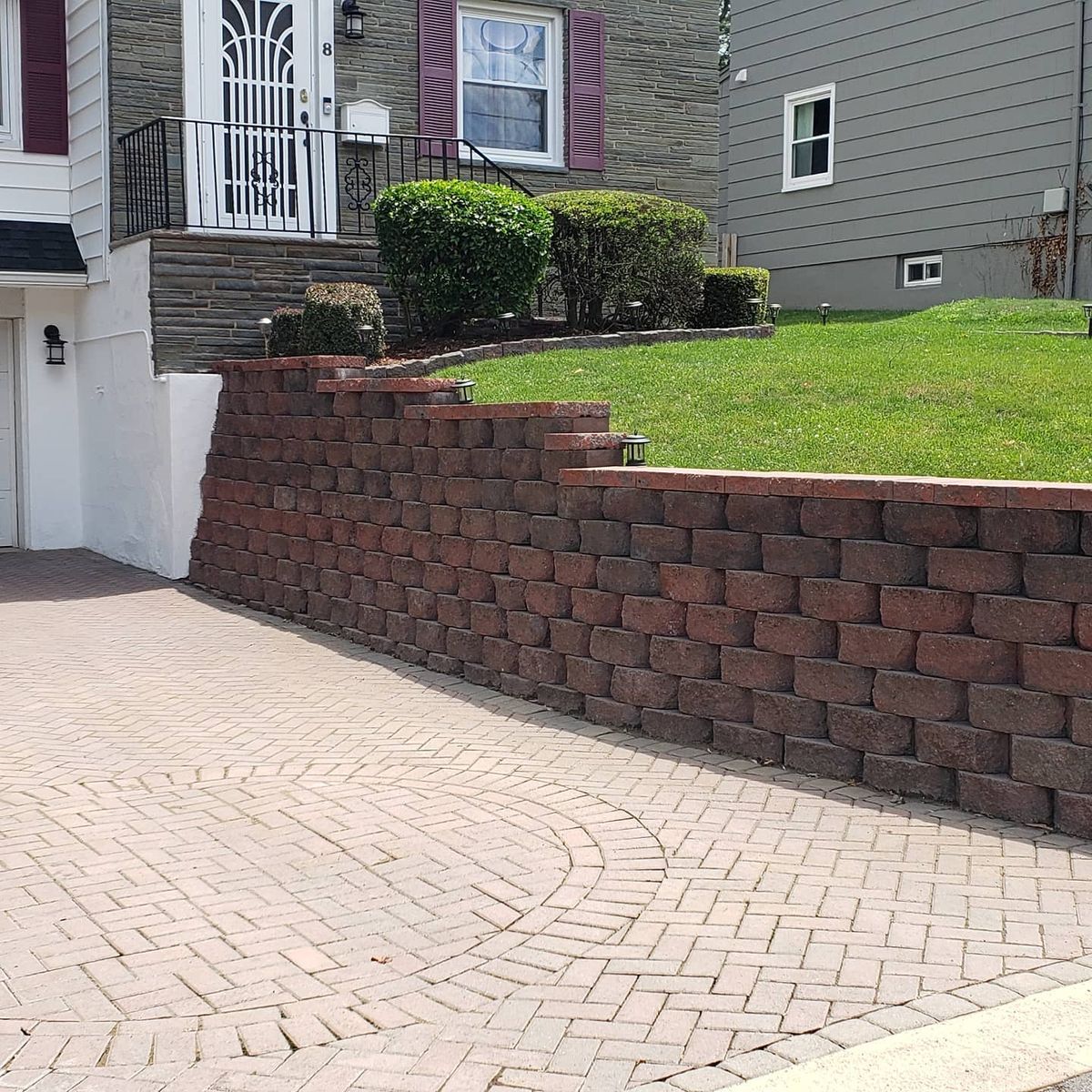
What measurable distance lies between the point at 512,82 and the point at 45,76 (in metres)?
4.73

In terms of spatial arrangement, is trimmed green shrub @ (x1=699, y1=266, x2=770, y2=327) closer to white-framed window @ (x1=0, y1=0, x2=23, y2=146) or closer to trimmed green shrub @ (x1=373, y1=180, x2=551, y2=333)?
trimmed green shrub @ (x1=373, y1=180, x2=551, y2=333)

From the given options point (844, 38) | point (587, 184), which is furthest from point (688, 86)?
point (844, 38)

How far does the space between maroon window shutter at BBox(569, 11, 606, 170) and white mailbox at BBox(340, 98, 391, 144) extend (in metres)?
2.17

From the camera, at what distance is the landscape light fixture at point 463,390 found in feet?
28.8

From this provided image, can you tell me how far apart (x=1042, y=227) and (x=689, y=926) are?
13177 mm

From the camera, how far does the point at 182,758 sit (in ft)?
21.5

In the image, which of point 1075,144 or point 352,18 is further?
point 1075,144

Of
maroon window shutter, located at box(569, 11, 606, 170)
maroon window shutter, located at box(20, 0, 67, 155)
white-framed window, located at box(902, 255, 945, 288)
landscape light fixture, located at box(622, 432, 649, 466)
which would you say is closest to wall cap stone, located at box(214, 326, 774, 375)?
maroon window shutter, located at box(569, 11, 606, 170)

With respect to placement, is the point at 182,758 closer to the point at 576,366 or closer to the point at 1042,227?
the point at 576,366

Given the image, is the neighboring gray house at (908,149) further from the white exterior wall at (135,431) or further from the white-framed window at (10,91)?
the white-framed window at (10,91)

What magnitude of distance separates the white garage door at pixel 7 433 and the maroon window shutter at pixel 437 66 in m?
4.69

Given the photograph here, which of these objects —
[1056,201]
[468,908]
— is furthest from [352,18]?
[468,908]

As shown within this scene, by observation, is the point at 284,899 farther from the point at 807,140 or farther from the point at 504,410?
the point at 807,140

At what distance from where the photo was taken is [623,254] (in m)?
12.6
